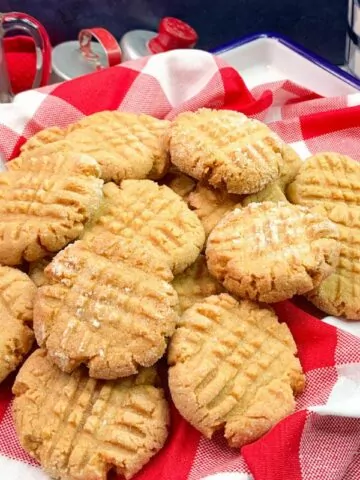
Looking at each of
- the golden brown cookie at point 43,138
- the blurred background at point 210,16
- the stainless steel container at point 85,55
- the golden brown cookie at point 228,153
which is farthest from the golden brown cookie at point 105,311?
the blurred background at point 210,16

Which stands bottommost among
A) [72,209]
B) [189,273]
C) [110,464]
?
[110,464]

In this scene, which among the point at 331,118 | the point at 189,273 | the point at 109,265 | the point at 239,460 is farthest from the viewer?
the point at 331,118

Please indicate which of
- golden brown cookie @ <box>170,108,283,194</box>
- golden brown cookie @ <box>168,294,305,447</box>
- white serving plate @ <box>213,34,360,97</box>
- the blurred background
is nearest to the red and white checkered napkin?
golden brown cookie @ <box>168,294,305,447</box>

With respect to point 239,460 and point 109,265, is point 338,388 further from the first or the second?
point 109,265

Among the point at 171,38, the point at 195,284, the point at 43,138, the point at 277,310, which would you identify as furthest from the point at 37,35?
the point at 277,310

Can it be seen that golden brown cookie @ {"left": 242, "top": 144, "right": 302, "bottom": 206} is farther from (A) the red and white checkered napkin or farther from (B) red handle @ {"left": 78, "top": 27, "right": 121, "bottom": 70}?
(B) red handle @ {"left": 78, "top": 27, "right": 121, "bottom": 70}

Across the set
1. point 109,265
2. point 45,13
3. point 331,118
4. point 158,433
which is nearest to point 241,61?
point 331,118
